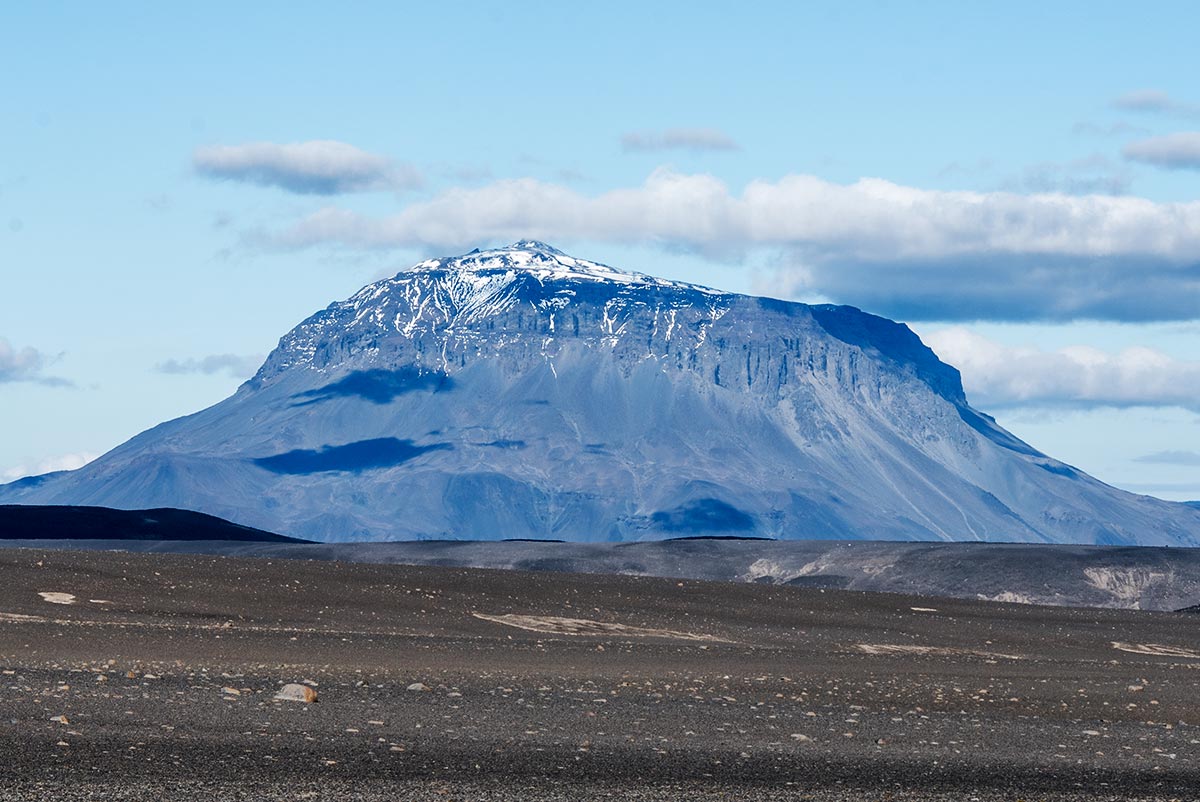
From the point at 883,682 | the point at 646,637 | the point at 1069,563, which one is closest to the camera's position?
the point at 883,682

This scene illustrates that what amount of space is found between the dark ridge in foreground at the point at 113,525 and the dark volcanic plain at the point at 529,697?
243ft

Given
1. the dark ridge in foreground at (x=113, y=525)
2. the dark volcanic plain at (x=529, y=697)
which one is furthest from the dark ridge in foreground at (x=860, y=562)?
the dark volcanic plain at (x=529, y=697)

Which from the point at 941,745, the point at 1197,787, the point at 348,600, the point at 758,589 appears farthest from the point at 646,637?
the point at 1197,787

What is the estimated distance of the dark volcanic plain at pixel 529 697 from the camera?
18219 mm

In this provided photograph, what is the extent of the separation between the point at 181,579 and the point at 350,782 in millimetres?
26519

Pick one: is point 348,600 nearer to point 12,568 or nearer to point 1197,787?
point 12,568

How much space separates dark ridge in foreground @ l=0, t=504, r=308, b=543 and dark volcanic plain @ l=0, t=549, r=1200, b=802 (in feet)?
243

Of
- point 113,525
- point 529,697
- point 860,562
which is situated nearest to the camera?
point 529,697

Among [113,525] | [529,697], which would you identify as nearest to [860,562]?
[113,525]

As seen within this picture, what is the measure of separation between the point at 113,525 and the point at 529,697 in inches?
4127

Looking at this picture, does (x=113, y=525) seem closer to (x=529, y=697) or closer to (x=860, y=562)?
(x=860, y=562)

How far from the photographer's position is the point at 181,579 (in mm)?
42625

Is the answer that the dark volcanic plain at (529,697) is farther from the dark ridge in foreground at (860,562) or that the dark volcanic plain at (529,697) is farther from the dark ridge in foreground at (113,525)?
the dark ridge in foreground at (113,525)

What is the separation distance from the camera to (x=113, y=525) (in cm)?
12394
